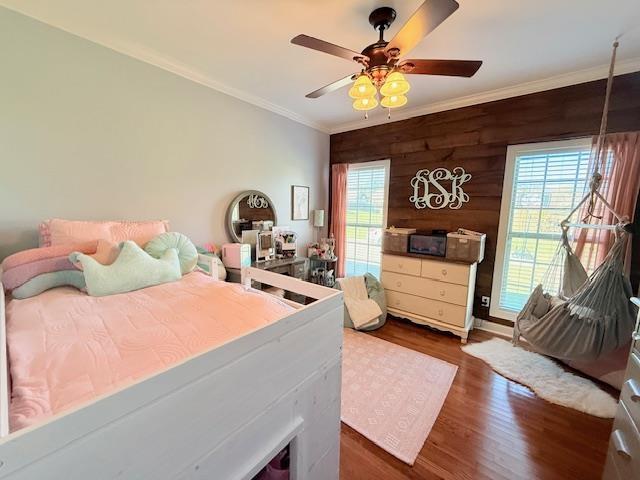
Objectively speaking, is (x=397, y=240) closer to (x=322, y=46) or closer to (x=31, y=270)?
(x=322, y=46)

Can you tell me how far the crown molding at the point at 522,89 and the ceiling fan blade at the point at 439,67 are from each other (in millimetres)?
1417

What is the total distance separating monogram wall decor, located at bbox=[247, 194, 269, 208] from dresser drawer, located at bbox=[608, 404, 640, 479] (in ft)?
10.0

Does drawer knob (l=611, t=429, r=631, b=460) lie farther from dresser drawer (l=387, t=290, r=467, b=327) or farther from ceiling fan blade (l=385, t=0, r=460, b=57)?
ceiling fan blade (l=385, t=0, r=460, b=57)

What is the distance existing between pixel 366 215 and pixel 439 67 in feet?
7.50

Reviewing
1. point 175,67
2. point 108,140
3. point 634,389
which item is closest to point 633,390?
point 634,389

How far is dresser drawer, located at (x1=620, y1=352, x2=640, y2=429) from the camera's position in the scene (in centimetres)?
102

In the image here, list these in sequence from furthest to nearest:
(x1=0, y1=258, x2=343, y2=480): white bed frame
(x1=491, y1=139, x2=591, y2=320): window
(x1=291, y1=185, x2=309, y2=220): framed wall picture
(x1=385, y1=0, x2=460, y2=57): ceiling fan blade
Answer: (x1=291, y1=185, x2=309, y2=220): framed wall picture
(x1=491, y1=139, x2=591, y2=320): window
(x1=385, y1=0, x2=460, y2=57): ceiling fan blade
(x1=0, y1=258, x2=343, y2=480): white bed frame

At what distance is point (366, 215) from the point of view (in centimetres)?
378

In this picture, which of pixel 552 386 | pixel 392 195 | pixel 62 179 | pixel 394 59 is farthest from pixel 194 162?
pixel 552 386

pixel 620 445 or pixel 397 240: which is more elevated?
pixel 397 240

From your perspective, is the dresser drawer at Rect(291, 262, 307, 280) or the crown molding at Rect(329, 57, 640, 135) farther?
the dresser drawer at Rect(291, 262, 307, 280)

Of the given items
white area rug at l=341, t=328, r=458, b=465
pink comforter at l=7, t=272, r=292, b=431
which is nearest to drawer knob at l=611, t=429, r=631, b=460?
white area rug at l=341, t=328, r=458, b=465

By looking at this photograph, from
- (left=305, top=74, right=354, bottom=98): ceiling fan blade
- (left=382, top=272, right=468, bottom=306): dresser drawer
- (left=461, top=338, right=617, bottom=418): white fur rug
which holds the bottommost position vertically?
(left=461, top=338, right=617, bottom=418): white fur rug

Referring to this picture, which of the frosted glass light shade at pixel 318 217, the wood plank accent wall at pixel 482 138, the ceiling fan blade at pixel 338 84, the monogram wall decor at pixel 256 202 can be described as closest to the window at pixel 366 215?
the wood plank accent wall at pixel 482 138
